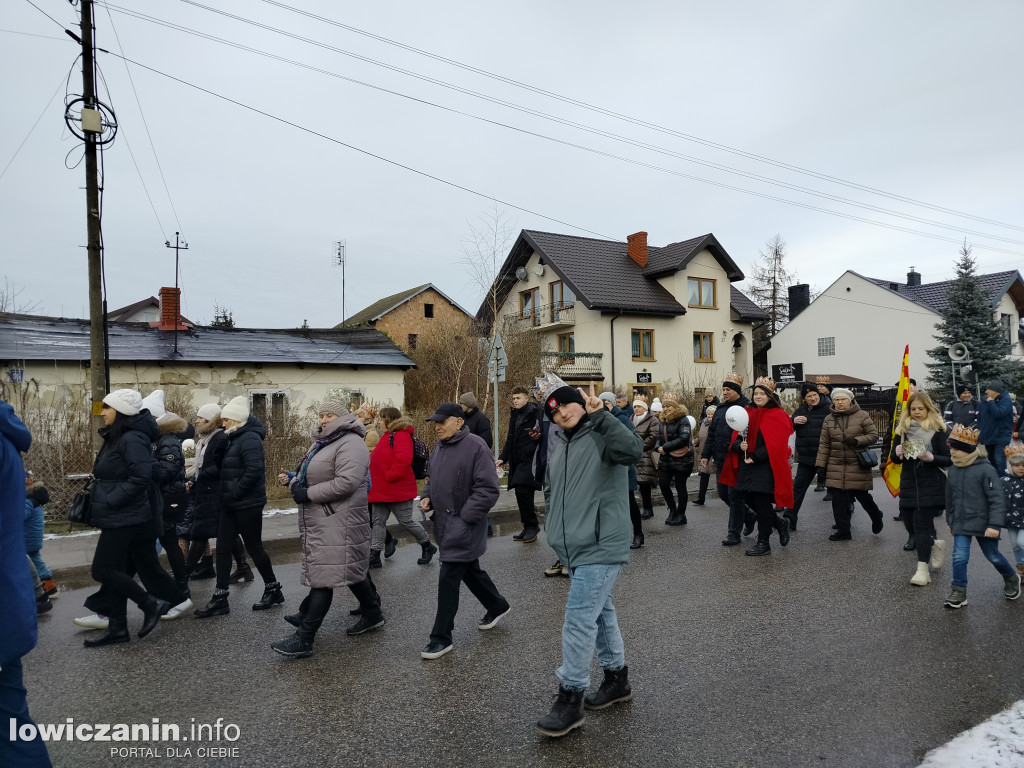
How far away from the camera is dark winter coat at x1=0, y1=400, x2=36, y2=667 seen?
2.80 meters

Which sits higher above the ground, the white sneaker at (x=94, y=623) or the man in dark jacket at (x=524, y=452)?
the man in dark jacket at (x=524, y=452)

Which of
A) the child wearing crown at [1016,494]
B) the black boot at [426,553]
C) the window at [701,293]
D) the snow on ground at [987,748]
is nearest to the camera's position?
the snow on ground at [987,748]

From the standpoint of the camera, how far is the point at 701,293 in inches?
1619

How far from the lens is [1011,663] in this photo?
15.0ft

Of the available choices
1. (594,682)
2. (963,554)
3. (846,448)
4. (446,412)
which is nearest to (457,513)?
(446,412)

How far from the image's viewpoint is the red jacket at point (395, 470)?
7555 millimetres

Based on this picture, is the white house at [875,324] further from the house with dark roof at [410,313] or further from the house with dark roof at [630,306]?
the house with dark roof at [410,313]

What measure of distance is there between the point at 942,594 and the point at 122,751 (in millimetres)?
6362

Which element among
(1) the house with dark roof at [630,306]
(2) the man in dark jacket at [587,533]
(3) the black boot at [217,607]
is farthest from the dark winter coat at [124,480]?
(1) the house with dark roof at [630,306]

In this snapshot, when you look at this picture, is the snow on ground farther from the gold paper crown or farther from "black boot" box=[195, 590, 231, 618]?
"black boot" box=[195, 590, 231, 618]

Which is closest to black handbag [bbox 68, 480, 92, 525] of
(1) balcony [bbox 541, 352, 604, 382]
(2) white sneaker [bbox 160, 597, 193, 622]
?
(2) white sneaker [bbox 160, 597, 193, 622]

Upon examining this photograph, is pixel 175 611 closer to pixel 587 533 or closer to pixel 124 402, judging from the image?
pixel 124 402

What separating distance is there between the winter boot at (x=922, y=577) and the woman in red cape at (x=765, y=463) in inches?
60.3

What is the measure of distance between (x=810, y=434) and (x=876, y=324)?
3818cm
